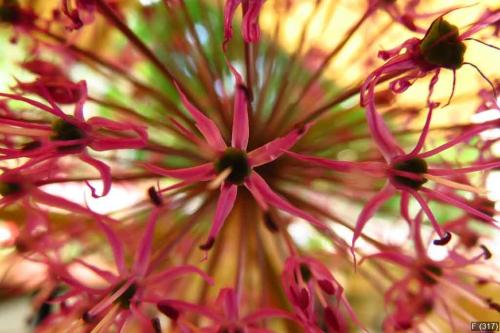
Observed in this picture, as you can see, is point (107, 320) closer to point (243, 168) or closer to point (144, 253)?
point (144, 253)

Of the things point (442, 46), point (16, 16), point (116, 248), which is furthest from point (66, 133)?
point (442, 46)

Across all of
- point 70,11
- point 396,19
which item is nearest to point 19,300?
point 70,11

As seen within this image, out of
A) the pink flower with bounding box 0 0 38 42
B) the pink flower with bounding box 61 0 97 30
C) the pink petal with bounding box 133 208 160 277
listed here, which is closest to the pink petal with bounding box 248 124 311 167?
the pink petal with bounding box 133 208 160 277

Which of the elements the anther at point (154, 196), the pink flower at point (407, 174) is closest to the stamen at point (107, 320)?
the anther at point (154, 196)

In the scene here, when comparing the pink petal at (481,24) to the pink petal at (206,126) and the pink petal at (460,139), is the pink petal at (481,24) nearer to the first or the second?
the pink petal at (460,139)

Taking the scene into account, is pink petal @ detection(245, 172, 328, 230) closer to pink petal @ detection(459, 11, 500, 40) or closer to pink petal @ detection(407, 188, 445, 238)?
pink petal @ detection(407, 188, 445, 238)

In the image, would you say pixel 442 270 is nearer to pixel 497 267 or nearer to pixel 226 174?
pixel 497 267
